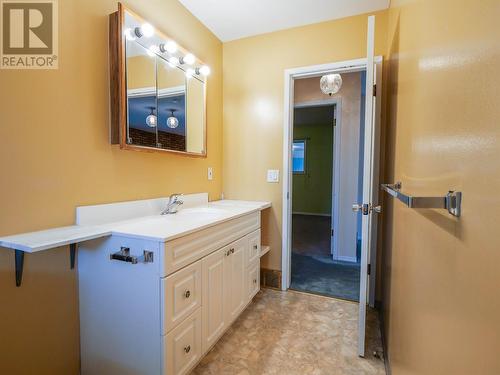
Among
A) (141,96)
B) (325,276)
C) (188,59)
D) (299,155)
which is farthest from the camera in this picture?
(299,155)

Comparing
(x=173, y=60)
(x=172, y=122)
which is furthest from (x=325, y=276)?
(x=173, y=60)

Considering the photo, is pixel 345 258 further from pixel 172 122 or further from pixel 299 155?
pixel 299 155

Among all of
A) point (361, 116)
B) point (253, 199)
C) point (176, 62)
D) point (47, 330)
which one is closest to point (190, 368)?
point (47, 330)

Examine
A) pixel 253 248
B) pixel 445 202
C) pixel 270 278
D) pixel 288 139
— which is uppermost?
pixel 288 139

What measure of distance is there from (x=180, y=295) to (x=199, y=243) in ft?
0.91

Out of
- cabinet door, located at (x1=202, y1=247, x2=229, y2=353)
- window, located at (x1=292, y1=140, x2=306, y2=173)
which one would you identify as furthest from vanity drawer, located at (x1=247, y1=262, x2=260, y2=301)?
window, located at (x1=292, y1=140, x2=306, y2=173)

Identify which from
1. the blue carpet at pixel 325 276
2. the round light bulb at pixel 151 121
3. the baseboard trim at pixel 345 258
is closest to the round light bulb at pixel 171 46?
the round light bulb at pixel 151 121

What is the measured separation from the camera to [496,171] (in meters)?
0.42

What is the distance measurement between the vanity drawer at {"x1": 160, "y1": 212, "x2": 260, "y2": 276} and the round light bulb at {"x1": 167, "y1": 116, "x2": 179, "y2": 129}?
0.84 metres

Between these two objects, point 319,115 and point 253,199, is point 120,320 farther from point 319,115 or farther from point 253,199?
point 319,115

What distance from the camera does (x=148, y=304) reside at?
1.17m

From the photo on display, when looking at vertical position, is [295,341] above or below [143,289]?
below

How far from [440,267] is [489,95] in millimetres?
442

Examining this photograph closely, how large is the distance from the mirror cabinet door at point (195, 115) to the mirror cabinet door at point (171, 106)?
7 cm
